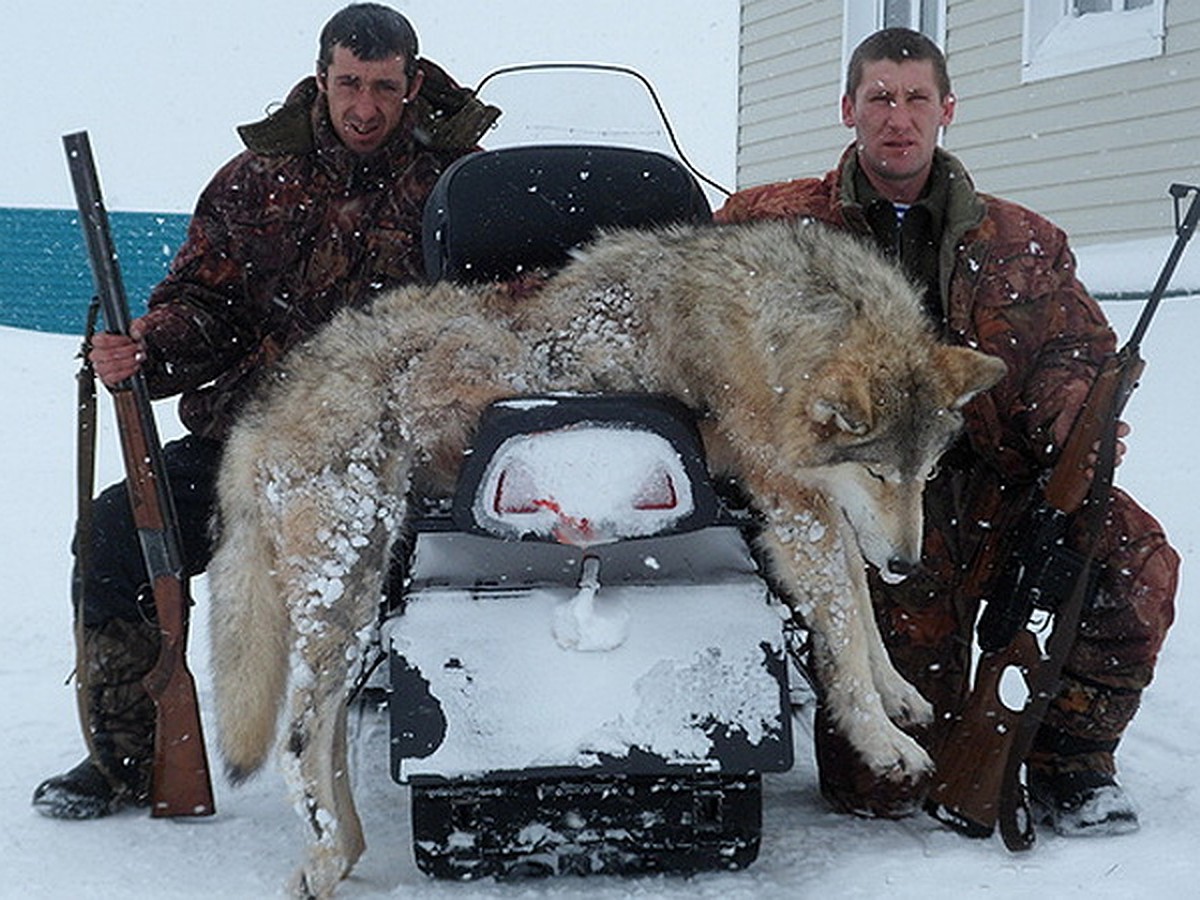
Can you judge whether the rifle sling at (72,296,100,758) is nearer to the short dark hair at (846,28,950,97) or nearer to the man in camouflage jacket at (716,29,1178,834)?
the man in camouflage jacket at (716,29,1178,834)

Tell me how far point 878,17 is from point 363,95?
8.84 meters

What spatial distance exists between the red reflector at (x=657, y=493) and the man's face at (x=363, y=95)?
2304mm

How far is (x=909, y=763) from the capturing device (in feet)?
9.78

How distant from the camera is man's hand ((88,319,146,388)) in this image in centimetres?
351

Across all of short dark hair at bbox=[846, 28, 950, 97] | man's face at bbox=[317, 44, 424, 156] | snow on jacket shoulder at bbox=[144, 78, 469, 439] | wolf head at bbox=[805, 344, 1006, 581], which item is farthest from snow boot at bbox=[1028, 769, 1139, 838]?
man's face at bbox=[317, 44, 424, 156]

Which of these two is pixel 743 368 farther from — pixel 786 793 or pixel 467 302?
pixel 786 793

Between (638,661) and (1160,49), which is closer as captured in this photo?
(638,661)

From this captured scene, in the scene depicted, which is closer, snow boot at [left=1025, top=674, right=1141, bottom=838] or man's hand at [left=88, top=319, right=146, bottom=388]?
snow boot at [left=1025, top=674, right=1141, bottom=838]

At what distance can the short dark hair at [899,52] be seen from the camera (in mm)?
4051

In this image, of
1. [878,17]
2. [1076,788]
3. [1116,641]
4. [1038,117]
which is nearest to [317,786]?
[1076,788]

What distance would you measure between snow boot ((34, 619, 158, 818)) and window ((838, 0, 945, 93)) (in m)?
9.75

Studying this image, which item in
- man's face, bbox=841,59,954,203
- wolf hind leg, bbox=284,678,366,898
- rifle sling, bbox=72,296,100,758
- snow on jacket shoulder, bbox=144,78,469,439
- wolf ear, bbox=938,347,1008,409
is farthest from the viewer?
snow on jacket shoulder, bbox=144,78,469,439

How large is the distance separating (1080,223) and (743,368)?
26.2 feet

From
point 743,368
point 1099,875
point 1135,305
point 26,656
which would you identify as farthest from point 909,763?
point 1135,305
